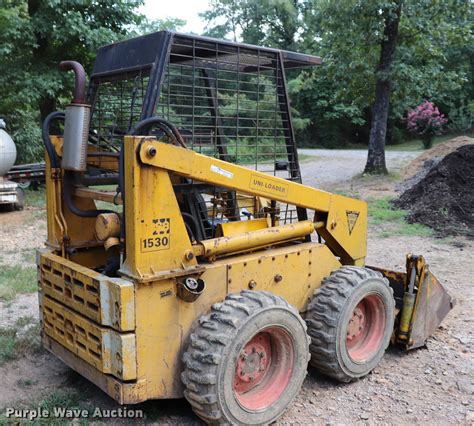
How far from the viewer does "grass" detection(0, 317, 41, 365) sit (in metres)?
4.52

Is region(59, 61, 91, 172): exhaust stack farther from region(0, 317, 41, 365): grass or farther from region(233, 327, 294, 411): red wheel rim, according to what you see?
region(0, 317, 41, 365): grass

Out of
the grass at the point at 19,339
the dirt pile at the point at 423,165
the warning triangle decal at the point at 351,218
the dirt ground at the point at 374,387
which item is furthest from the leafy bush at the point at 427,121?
the grass at the point at 19,339

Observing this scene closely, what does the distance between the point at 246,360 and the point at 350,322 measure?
1.09 metres

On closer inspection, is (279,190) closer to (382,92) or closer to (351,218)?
(351,218)

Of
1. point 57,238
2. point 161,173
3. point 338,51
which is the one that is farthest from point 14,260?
point 338,51

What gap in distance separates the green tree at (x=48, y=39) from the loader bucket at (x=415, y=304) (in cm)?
987

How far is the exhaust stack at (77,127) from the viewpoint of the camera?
3.47 m

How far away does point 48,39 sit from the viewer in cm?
1301

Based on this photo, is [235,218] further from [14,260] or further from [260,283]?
[14,260]

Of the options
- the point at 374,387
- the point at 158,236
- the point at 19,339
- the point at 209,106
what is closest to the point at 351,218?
the point at 374,387

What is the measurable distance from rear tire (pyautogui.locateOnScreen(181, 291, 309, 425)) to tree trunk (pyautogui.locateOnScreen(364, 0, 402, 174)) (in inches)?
497

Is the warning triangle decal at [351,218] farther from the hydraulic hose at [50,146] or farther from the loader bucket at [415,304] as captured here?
the hydraulic hose at [50,146]

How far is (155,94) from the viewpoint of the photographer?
3379 millimetres

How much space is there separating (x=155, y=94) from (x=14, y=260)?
5.36 m
